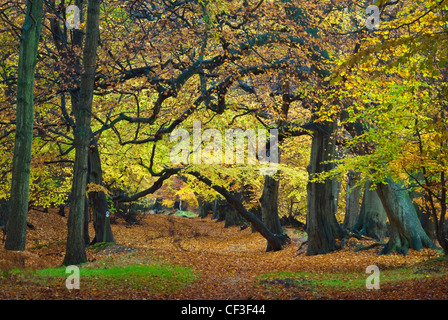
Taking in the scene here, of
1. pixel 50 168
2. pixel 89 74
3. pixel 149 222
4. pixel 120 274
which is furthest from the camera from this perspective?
pixel 149 222

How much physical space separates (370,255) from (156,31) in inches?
428

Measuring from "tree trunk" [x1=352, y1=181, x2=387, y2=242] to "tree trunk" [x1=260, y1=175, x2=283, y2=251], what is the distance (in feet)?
13.1

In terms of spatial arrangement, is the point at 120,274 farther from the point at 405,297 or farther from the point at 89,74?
the point at 405,297

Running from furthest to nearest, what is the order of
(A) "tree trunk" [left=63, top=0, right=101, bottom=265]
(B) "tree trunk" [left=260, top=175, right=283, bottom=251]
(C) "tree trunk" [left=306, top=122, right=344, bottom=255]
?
(B) "tree trunk" [left=260, top=175, right=283, bottom=251]
(C) "tree trunk" [left=306, top=122, right=344, bottom=255]
(A) "tree trunk" [left=63, top=0, right=101, bottom=265]

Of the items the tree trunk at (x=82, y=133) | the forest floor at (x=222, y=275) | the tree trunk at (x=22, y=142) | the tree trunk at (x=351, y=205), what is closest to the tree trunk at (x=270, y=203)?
the forest floor at (x=222, y=275)

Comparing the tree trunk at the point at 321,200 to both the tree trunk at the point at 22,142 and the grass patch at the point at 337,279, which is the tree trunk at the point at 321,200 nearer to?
the grass patch at the point at 337,279

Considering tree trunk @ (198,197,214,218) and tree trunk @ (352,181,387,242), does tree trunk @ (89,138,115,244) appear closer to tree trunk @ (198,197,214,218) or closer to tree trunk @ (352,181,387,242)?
tree trunk @ (352,181,387,242)

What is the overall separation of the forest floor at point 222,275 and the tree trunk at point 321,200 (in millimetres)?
746

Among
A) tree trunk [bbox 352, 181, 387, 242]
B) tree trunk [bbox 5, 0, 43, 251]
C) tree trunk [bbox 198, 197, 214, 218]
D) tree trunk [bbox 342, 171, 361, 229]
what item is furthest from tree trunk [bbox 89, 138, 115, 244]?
tree trunk [bbox 198, 197, 214, 218]

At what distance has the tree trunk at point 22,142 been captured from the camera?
452 inches

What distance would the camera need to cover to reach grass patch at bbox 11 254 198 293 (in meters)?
9.52

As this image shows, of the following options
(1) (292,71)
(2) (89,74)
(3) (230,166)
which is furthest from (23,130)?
(3) (230,166)
